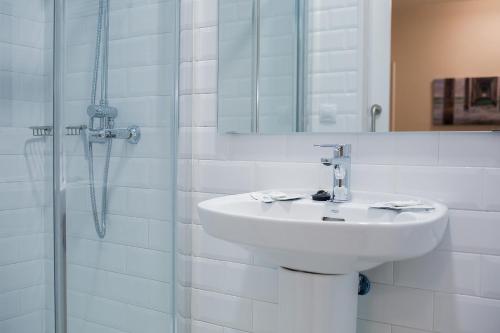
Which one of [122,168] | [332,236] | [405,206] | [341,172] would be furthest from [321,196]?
[122,168]

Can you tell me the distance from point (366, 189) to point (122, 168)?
0.81 metres

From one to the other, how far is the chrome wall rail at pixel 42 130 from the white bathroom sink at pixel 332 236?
0.48 metres

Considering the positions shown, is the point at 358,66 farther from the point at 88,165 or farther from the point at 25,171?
the point at 25,171

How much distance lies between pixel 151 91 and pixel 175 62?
0.15 metres

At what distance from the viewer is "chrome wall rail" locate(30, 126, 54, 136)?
Answer: 1196 millimetres

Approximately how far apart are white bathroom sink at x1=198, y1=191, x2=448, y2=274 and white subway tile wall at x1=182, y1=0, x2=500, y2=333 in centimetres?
13

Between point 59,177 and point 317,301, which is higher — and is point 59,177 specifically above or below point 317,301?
above

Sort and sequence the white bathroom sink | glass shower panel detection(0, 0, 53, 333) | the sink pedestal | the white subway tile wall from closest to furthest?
the white bathroom sink
the sink pedestal
the white subway tile wall
glass shower panel detection(0, 0, 53, 333)

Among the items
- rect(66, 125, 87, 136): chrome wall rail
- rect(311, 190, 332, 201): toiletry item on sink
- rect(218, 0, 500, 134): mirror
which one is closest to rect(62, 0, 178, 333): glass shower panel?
rect(66, 125, 87, 136): chrome wall rail

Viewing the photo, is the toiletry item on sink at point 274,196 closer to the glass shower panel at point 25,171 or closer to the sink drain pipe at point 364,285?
the sink drain pipe at point 364,285

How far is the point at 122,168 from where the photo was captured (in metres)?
1.48

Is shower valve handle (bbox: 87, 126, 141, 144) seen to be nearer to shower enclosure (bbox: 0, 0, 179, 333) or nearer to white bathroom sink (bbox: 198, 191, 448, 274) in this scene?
shower enclosure (bbox: 0, 0, 179, 333)

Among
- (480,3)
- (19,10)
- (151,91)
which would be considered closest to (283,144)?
(151,91)

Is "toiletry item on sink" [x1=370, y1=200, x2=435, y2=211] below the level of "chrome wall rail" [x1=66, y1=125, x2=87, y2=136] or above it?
below
